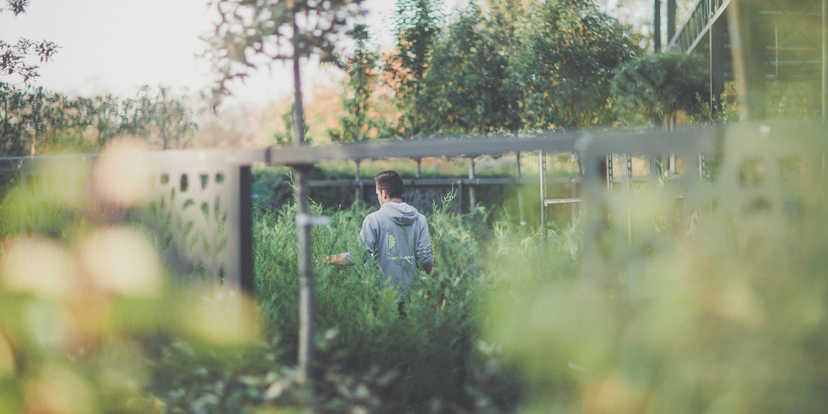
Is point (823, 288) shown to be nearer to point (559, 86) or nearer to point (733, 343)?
point (733, 343)

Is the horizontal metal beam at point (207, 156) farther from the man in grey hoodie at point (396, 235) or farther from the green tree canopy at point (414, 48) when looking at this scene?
the green tree canopy at point (414, 48)

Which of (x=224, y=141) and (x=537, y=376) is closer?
(x=537, y=376)

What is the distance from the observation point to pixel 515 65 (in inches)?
412

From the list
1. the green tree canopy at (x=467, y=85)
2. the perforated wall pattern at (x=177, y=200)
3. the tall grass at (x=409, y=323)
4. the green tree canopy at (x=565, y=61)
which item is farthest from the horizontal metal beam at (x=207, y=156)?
the green tree canopy at (x=565, y=61)

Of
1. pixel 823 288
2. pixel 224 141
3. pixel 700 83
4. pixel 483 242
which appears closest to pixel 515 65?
pixel 700 83

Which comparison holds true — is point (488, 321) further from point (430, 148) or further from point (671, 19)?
point (671, 19)

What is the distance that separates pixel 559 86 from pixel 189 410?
962cm

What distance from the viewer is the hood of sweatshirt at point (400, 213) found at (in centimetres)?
370

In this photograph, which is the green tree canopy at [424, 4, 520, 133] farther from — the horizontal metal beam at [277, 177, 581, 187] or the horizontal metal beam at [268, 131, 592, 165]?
the horizontal metal beam at [268, 131, 592, 165]

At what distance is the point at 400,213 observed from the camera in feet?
12.2

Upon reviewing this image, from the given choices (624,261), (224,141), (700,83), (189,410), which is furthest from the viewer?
(224,141)

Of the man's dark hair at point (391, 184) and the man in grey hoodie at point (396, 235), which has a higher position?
the man's dark hair at point (391, 184)

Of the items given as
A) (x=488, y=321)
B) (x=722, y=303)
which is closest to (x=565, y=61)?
(x=488, y=321)

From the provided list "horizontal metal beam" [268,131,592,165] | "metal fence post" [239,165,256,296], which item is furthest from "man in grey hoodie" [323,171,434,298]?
"horizontal metal beam" [268,131,592,165]
